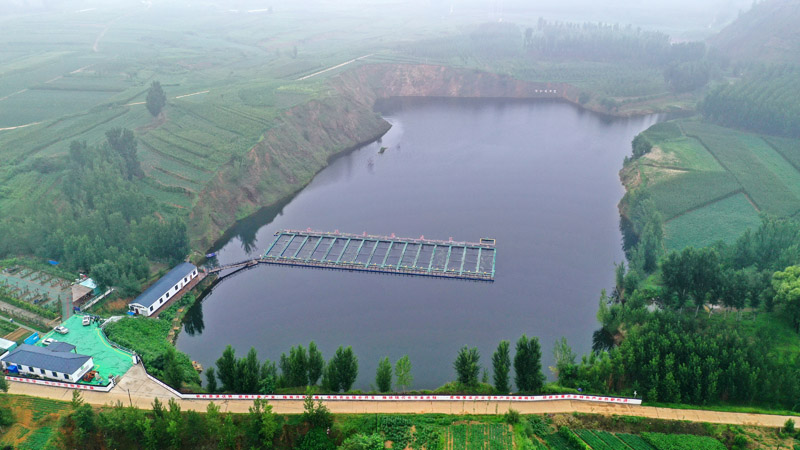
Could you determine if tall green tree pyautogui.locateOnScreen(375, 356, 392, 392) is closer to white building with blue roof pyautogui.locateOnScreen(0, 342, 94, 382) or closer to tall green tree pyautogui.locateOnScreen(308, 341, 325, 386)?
tall green tree pyautogui.locateOnScreen(308, 341, 325, 386)

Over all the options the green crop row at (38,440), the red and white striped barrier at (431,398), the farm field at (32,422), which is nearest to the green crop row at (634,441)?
the red and white striped barrier at (431,398)

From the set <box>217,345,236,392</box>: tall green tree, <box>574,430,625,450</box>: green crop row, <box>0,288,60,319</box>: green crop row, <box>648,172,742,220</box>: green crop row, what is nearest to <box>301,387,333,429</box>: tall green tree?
<box>217,345,236,392</box>: tall green tree

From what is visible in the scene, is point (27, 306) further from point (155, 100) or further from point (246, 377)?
point (155, 100)

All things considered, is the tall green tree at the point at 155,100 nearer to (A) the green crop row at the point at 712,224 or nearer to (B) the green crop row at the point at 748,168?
(A) the green crop row at the point at 712,224

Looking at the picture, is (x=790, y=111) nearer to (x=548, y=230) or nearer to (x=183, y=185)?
(x=548, y=230)

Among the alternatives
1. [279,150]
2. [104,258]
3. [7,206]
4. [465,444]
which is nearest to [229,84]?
[279,150]

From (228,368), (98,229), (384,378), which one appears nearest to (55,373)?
(228,368)
